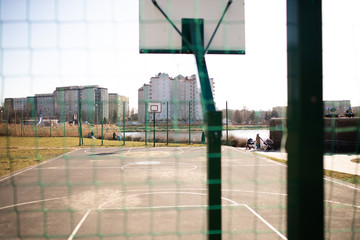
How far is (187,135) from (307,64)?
21.9 m

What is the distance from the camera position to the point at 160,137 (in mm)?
23375

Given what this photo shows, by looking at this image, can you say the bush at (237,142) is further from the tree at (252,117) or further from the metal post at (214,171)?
the metal post at (214,171)

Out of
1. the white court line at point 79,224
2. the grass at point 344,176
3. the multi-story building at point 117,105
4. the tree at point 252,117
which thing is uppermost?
the multi-story building at point 117,105

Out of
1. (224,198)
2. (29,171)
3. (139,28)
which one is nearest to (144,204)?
(224,198)

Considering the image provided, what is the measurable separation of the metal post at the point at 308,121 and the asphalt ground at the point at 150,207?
3260 millimetres

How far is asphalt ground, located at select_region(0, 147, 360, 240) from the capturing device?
4402 millimetres

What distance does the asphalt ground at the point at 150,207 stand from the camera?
440 cm

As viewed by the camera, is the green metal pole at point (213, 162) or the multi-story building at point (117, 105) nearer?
the green metal pole at point (213, 162)

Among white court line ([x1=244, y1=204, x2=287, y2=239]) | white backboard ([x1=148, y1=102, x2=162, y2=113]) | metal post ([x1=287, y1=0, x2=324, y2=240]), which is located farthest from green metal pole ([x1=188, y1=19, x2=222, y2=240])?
white backboard ([x1=148, y1=102, x2=162, y2=113])

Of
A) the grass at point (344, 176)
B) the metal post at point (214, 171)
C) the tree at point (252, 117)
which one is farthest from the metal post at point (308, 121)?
the grass at point (344, 176)

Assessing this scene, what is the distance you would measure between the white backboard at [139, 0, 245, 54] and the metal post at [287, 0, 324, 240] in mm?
1118

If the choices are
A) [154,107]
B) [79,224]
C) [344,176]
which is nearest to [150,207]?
[79,224]

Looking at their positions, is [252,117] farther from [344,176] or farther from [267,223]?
[344,176]

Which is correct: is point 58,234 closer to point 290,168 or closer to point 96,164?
point 290,168
